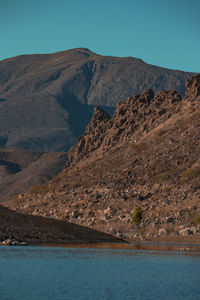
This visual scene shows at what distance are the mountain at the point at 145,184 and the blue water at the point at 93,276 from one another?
4796 centimetres

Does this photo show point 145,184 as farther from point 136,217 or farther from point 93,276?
point 93,276

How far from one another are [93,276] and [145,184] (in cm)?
10000

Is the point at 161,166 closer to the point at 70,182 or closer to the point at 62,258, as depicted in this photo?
the point at 70,182

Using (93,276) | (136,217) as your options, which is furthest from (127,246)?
(136,217)

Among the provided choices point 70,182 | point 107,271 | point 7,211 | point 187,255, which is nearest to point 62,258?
point 107,271

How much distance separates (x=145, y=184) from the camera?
144m

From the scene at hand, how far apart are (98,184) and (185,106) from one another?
36882 mm

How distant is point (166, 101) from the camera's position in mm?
188000

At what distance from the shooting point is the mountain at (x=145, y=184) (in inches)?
4990

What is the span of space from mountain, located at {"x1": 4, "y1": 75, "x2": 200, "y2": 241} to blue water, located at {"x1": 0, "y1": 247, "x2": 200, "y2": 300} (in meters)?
48.0

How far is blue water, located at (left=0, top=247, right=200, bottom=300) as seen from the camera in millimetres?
37188

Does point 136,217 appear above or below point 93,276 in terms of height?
above

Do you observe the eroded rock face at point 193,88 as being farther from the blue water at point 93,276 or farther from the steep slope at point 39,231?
the blue water at point 93,276

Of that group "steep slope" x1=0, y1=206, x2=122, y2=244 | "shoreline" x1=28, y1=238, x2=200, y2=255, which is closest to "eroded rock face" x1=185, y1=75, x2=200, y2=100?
"shoreline" x1=28, y1=238, x2=200, y2=255
